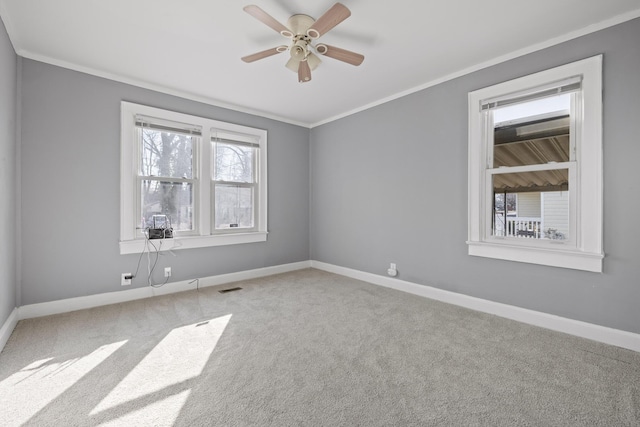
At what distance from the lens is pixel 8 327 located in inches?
95.6

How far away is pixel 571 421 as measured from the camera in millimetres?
1502

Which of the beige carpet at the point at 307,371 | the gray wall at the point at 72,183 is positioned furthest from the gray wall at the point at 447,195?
the gray wall at the point at 72,183

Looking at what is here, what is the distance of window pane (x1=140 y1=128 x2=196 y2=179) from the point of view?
3.53 metres

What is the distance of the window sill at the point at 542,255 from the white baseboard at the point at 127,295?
3003mm

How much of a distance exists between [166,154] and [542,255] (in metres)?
4.25

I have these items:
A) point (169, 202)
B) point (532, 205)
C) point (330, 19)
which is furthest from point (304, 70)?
point (532, 205)

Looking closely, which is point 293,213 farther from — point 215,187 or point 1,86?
point 1,86

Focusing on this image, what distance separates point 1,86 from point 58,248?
1.53 m

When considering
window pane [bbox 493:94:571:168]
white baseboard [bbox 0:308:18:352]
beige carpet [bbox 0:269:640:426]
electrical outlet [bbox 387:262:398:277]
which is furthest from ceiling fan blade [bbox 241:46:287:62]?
white baseboard [bbox 0:308:18:352]

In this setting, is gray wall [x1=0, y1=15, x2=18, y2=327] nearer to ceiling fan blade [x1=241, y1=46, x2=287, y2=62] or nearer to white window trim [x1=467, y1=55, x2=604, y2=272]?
ceiling fan blade [x1=241, y1=46, x2=287, y2=62]

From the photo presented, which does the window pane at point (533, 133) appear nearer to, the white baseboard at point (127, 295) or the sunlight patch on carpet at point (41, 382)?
the white baseboard at point (127, 295)

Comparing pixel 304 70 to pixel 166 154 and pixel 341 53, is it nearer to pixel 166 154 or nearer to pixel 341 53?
pixel 341 53

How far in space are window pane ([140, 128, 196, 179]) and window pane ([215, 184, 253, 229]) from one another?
20.5 inches

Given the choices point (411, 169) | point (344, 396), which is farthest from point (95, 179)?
point (411, 169)
